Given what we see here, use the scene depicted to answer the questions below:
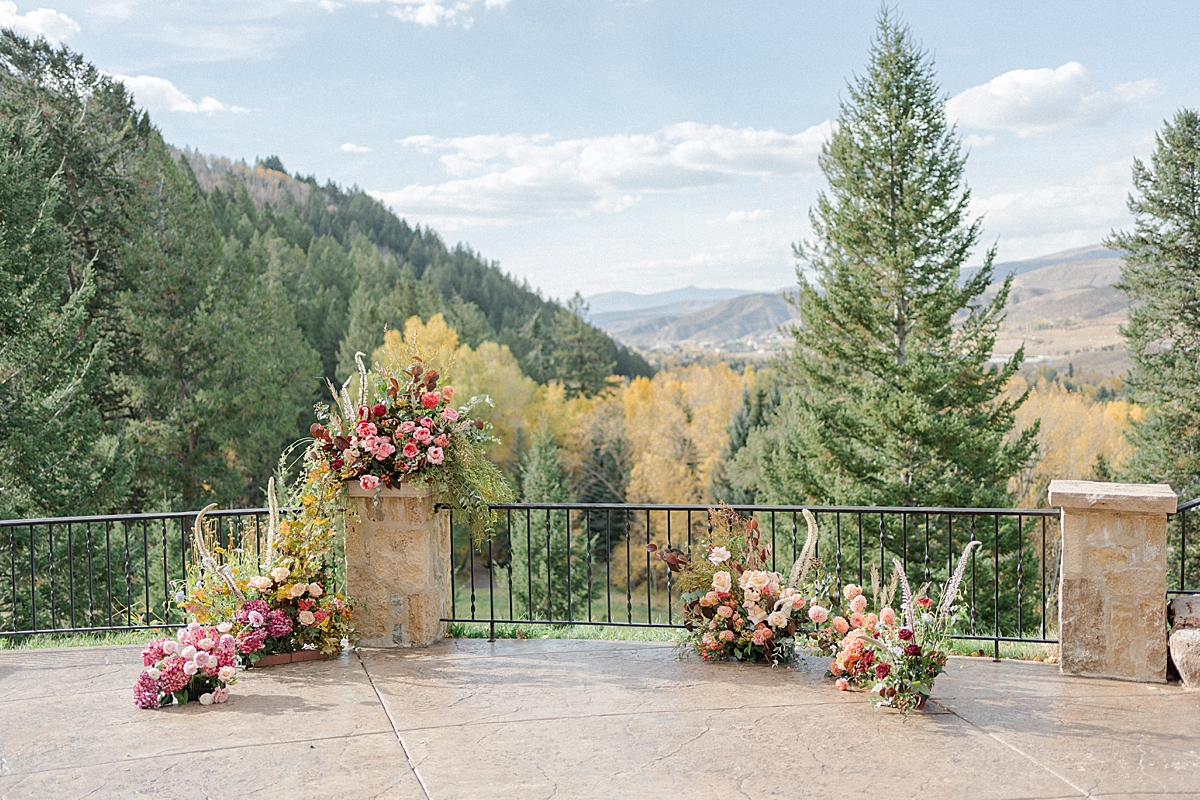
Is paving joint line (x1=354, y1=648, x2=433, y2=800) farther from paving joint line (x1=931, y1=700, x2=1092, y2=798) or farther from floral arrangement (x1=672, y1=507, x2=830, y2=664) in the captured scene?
paving joint line (x1=931, y1=700, x2=1092, y2=798)

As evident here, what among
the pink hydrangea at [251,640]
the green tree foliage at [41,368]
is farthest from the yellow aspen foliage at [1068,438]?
the pink hydrangea at [251,640]

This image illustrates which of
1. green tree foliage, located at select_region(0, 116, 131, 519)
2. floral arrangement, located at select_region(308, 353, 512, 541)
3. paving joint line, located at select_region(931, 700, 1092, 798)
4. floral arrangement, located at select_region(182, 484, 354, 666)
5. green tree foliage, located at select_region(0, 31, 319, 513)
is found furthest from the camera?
green tree foliage, located at select_region(0, 31, 319, 513)

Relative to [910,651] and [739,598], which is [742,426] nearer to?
[739,598]

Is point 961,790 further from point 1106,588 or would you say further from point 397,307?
point 397,307

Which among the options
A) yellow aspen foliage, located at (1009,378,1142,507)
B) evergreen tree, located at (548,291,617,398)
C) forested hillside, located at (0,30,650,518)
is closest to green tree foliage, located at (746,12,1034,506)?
yellow aspen foliage, located at (1009,378,1142,507)

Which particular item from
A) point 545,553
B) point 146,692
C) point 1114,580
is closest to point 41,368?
point 545,553

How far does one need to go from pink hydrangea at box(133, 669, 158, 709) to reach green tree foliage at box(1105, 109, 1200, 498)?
25267 mm

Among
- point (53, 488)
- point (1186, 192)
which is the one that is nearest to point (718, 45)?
point (1186, 192)

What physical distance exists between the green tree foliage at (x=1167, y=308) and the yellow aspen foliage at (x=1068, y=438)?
6.90m

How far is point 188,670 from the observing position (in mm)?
5062

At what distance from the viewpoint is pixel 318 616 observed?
588cm

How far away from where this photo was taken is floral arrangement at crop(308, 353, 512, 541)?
6.17 meters

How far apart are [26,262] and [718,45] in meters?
20.8

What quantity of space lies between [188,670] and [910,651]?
4.14 m
